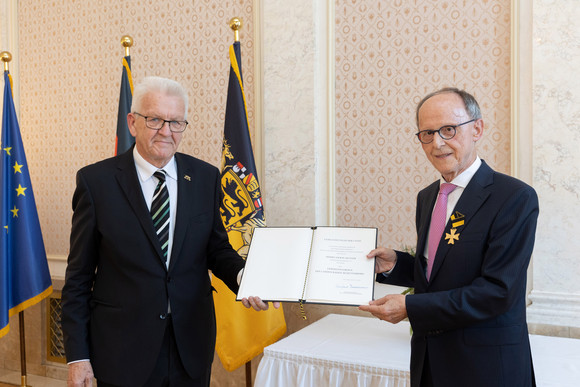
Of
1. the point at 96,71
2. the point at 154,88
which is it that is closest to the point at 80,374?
the point at 154,88

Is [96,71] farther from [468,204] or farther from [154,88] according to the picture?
[468,204]

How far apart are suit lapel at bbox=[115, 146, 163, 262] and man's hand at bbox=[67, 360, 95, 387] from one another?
1.62 ft

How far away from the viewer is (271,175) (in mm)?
3979

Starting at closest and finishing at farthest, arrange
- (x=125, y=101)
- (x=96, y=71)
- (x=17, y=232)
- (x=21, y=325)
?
(x=125, y=101) < (x=17, y=232) < (x=21, y=325) < (x=96, y=71)

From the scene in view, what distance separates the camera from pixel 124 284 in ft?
6.57

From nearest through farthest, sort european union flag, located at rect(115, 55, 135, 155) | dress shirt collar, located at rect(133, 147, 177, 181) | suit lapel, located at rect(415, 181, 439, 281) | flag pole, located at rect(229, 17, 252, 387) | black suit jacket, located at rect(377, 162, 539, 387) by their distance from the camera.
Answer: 1. black suit jacket, located at rect(377, 162, 539, 387)
2. suit lapel, located at rect(415, 181, 439, 281)
3. dress shirt collar, located at rect(133, 147, 177, 181)
4. flag pole, located at rect(229, 17, 252, 387)
5. european union flag, located at rect(115, 55, 135, 155)

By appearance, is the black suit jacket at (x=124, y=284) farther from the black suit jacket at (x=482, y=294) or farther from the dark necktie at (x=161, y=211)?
the black suit jacket at (x=482, y=294)

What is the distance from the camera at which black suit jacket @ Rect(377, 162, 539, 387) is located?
160cm

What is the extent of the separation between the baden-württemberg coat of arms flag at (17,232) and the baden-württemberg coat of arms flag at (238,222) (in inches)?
65.4

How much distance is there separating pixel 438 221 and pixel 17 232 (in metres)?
3.60

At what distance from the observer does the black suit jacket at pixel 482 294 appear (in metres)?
1.60

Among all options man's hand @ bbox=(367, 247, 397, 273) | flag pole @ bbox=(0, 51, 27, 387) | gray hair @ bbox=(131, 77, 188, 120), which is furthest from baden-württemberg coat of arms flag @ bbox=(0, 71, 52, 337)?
man's hand @ bbox=(367, 247, 397, 273)

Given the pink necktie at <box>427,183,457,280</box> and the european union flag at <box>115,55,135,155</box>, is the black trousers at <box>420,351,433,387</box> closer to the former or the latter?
the pink necktie at <box>427,183,457,280</box>

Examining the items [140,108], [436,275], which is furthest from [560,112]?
[140,108]
